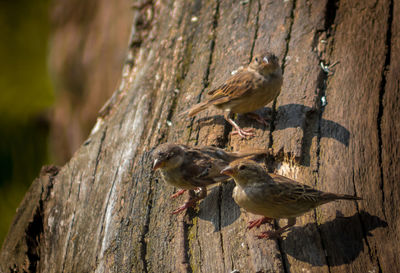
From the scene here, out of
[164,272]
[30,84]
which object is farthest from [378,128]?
[30,84]

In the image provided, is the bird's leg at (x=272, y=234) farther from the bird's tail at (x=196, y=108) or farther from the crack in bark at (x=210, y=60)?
the bird's tail at (x=196, y=108)

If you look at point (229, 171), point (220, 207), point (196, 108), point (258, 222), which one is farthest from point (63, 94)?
point (258, 222)

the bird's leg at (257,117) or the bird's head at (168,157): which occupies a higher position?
the bird's leg at (257,117)

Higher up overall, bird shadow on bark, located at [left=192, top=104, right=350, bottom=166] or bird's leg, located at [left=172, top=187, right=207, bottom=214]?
bird shadow on bark, located at [left=192, top=104, right=350, bottom=166]

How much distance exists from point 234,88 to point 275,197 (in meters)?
1.75

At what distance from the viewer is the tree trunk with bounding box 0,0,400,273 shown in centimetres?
340

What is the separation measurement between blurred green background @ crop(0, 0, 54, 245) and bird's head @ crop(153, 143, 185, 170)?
5.87 m

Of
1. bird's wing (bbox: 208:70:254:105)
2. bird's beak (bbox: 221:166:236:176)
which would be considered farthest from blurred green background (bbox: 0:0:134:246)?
bird's beak (bbox: 221:166:236:176)

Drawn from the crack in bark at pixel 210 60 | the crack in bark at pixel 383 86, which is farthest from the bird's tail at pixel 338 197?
the crack in bark at pixel 210 60

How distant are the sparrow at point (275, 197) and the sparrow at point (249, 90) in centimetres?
117

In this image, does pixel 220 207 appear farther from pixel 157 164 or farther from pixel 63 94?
pixel 63 94

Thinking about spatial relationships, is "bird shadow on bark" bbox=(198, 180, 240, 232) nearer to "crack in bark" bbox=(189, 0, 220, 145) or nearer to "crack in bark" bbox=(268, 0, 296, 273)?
"crack in bark" bbox=(268, 0, 296, 273)

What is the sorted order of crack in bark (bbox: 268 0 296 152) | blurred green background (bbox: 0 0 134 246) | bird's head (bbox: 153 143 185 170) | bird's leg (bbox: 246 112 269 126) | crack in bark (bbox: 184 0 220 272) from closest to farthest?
crack in bark (bbox: 184 0 220 272) → bird's head (bbox: 153 143 185 170) → crack in bark (bbox: 268 0 296 152) → bird's leg (bbox: 246 112 269 126) → blurred green background (bbox: 0 0 134 246)

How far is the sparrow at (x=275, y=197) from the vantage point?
3.40 metres
